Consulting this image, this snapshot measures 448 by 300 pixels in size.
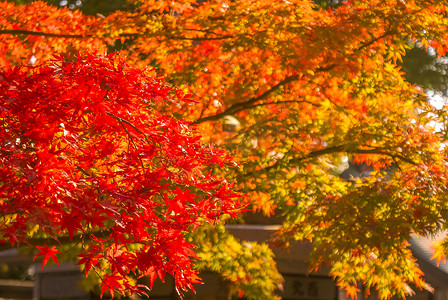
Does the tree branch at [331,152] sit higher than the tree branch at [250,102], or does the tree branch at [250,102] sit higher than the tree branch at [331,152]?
the tree branch at [250,102]

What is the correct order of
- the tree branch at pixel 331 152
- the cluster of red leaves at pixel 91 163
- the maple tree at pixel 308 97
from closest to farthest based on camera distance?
1. the cluster of red leaves at pixel 91 163
2. the maple tree at pixel 308 97
3. the tree branch at pixel 331 152

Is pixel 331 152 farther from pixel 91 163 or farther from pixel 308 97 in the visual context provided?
pixel 91 163

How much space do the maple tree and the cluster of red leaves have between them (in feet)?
7.94

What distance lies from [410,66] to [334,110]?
1404 cm

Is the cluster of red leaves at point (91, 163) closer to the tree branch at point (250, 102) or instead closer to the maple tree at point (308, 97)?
the maple tree at point (308, 97)

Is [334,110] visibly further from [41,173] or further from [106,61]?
[41,173]

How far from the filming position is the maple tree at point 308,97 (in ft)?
19.6

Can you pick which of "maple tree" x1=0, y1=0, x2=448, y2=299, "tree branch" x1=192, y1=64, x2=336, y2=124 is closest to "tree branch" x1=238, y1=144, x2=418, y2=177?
"maple tree" x1=0, y1=0, x2=448, y2=299

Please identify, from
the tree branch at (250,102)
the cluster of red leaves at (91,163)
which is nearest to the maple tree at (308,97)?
the tree branch at (250,102)

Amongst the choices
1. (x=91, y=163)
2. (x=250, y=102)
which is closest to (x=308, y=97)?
(x=250, y=102)

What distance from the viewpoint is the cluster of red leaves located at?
3.31m

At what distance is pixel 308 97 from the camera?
7086 millimetres

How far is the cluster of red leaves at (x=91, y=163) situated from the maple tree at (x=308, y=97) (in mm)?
2420

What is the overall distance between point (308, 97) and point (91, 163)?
4101 mm
